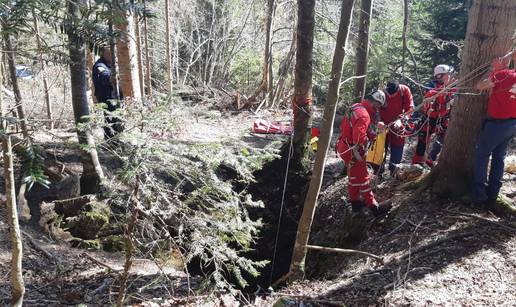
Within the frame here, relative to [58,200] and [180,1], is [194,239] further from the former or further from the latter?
[180,1]

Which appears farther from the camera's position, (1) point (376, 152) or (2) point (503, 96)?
(1) point (376, 152)

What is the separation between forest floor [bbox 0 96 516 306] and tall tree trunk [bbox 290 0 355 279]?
1.15 ft

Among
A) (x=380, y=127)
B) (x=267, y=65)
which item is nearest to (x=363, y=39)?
(x=380, y=127)

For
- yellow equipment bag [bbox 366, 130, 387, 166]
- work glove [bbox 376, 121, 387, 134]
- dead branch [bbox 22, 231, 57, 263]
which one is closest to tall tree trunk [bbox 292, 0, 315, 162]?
yellow equipment bag [bbox 366, 130, 387, 166]

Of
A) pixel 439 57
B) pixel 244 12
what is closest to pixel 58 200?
pixel 439 57

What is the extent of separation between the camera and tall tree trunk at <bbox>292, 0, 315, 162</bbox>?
7285mm

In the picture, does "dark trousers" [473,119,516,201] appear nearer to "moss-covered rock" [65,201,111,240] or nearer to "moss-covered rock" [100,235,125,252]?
"moss-covered rock" [100,235,125,252]

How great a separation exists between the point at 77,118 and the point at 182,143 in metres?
3.07

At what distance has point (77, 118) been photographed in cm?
584

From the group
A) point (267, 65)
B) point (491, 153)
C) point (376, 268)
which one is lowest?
point (376, 268)

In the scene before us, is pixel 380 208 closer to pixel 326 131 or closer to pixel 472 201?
pixel 472 201

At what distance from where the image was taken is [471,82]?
502cm

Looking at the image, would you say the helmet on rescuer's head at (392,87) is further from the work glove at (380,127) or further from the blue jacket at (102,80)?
the blue jacket at (102,80)

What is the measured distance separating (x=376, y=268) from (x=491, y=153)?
188 cm
